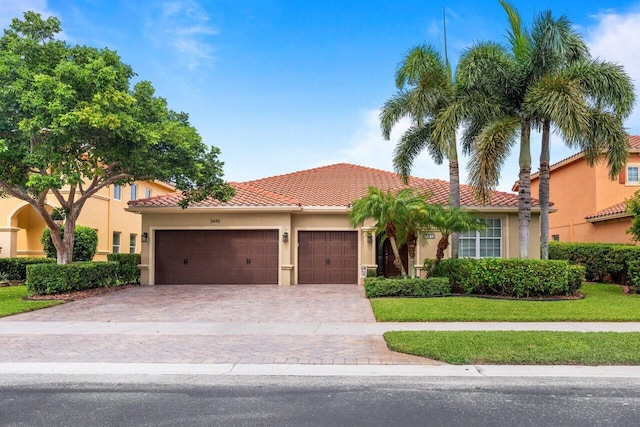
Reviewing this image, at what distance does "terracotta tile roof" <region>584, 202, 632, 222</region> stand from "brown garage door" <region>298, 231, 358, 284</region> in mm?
11514

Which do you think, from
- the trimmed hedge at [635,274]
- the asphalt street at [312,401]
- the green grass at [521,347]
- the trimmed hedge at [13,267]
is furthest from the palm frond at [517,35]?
the trimmed hedge at [13,267]

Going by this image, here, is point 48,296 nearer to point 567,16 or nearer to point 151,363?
point 151,363

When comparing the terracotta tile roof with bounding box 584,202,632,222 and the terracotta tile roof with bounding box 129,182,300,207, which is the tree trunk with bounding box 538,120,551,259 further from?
the terracotta tile roof with bounding box 129,182,300,207

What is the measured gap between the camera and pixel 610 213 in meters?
21.7

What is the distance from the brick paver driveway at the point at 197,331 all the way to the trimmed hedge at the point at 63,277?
135 centimetres

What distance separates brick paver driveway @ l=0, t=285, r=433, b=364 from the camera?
25.2 ft

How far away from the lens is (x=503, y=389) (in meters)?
5.98

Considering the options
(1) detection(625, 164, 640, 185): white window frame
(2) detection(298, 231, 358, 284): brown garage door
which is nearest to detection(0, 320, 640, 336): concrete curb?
(2) detection(298, 231, 358, 284): brown garage door

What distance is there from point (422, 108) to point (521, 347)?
9.90m

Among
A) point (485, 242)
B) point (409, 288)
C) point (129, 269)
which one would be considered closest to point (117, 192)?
point (129, 269)

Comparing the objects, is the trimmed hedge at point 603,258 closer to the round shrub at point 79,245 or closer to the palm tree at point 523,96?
the palm tree at point 523,96

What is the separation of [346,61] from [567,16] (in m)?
7.13

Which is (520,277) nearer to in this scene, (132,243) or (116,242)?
(116,242)

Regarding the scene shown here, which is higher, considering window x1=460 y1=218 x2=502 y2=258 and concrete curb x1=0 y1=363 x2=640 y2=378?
window x1=460 y1=218 x2=502 y2=258
